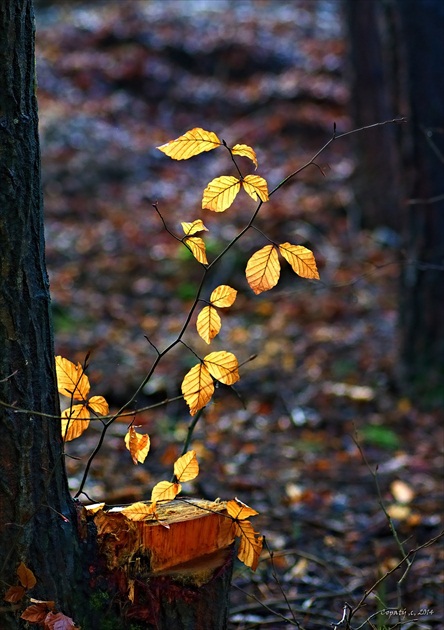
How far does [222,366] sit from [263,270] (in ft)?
0.93

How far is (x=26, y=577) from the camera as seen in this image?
6.14 ft

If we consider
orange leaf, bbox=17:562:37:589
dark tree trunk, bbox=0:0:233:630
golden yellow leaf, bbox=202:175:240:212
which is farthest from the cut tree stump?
golden yellow leaf, bbox=202:175:240:212

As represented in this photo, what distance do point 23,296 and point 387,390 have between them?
15.5ft

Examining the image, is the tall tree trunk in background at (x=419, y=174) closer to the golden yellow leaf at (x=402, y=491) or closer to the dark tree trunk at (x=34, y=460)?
the golden yellow leaf at (x=402, y=491)

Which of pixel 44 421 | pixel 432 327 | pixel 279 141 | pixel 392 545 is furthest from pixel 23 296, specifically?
pixel 279 141

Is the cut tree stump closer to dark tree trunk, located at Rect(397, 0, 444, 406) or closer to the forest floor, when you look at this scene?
the forest floor

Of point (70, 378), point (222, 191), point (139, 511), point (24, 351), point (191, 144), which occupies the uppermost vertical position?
point (191, 144)

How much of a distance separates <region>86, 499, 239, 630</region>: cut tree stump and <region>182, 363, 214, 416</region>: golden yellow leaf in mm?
282

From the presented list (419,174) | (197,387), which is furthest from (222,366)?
(419,174)

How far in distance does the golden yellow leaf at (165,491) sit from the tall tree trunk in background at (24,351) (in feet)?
0.84

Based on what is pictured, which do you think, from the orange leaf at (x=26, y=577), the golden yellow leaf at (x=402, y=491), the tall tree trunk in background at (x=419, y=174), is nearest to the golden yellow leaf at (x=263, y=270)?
the orange leaf at (x=26, y=577)

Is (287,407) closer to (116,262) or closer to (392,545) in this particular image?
(392,545)

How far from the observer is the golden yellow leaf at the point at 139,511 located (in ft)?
6.87

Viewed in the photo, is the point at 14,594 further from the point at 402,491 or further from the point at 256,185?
the point at 402,491
